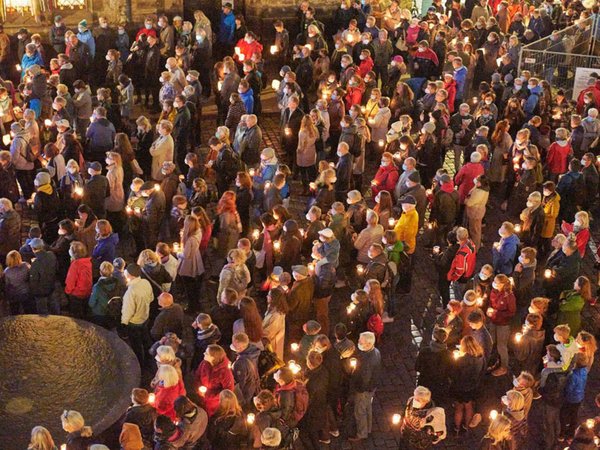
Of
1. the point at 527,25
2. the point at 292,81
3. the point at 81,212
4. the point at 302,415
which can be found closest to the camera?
the point at 302,415

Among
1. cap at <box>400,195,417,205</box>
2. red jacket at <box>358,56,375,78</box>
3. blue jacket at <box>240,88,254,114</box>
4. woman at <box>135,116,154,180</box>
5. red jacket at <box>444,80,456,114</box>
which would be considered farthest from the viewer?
red jacket at <box>358,56,375,78</box>

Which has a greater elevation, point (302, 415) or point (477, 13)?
point (477, 13)

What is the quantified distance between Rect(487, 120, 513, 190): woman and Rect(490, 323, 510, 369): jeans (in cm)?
499

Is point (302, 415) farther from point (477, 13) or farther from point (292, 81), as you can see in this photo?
point (477, 13)

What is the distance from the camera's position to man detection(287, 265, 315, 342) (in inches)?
480

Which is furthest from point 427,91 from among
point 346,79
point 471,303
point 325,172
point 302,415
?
point 302,415

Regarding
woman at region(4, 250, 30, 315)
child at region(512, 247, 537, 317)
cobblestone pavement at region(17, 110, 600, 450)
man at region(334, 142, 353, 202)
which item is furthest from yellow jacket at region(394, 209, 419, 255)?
woman at region(4, 250, 30, 315)

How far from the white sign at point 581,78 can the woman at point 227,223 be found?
414 inches

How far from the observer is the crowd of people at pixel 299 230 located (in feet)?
35.1

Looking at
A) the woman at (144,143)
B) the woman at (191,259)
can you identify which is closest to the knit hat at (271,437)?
the woman at (191,259)

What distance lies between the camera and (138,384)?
1116cm

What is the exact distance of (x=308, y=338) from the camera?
11078 mm

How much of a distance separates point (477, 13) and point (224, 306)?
16120 millimetres

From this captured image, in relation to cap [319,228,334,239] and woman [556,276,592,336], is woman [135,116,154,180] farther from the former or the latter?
woman [556,276,592,336]
